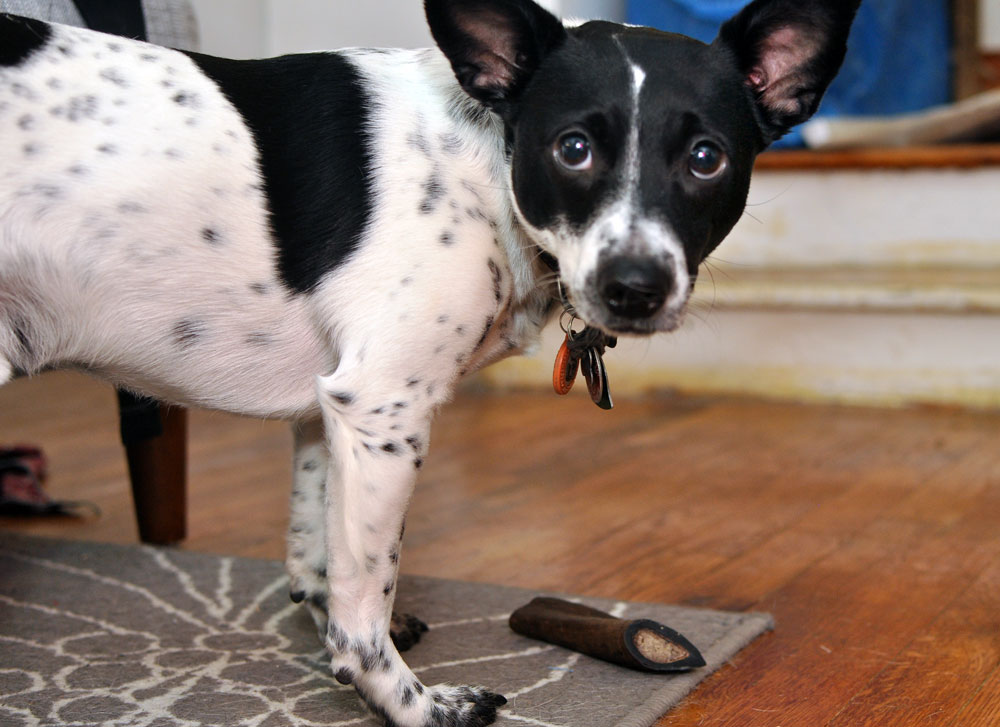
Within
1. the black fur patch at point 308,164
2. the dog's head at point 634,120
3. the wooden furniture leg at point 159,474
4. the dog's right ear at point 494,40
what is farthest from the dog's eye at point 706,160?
the wooden furniture leg at point 159,474

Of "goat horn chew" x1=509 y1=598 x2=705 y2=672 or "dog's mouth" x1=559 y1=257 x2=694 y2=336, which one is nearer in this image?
"dog's mouth" x1=559 y1=257 x2=694 y2=336

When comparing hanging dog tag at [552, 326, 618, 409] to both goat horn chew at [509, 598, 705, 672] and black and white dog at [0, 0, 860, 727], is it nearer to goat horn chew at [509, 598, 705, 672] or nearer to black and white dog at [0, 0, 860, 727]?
black and white dog at [0, 0, 860, 727]

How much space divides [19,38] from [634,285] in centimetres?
74

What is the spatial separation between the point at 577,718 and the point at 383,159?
28.0 inches

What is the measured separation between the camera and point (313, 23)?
390cm

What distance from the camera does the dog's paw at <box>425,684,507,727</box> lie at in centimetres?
129

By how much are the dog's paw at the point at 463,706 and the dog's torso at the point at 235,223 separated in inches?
15.6

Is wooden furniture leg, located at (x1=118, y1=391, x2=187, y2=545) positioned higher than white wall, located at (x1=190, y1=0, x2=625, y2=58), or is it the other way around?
white wall, located at (x1=190, y1=0, x2=625, y2=58)

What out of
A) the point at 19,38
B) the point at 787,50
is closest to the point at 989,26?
the point at 787,50

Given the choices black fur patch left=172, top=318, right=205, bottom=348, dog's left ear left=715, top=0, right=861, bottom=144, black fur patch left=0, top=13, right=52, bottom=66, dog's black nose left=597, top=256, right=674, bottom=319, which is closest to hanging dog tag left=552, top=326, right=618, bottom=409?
dog's black nose left=597, top=256, right=674, bottom=319

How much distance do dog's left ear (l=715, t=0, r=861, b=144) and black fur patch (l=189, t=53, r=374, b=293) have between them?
46 centimetres

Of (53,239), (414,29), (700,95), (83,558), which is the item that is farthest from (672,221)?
(414,29)

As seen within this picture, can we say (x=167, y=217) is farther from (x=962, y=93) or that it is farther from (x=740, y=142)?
(x=962, y=93)

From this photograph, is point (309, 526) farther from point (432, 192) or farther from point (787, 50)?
point (787, 50)
